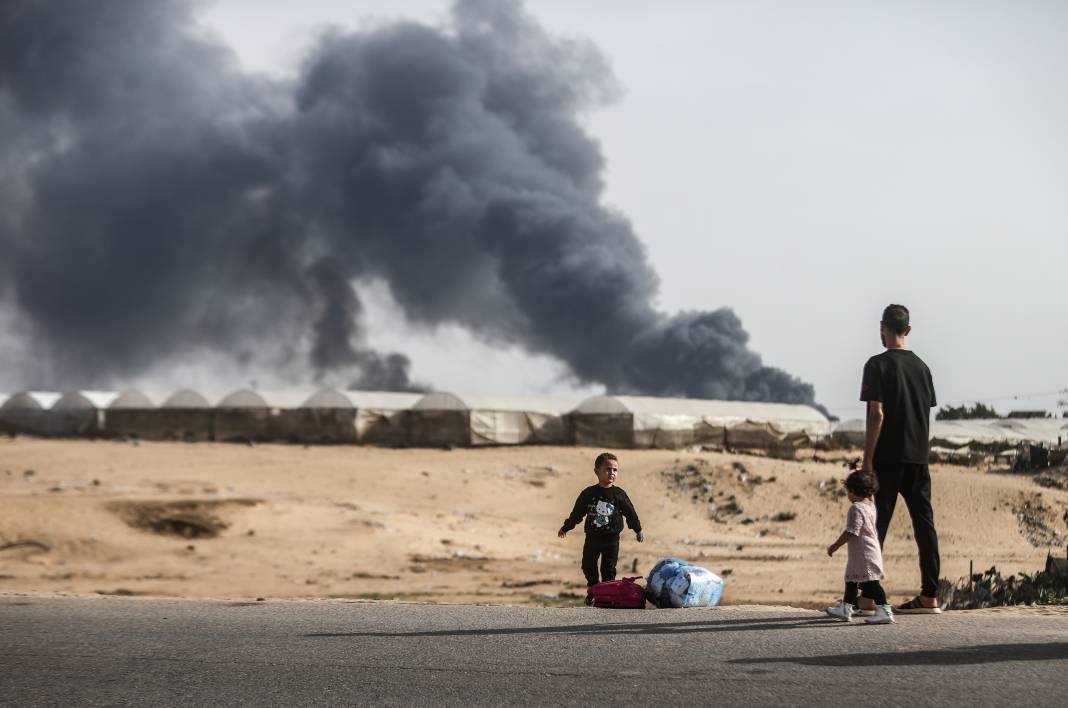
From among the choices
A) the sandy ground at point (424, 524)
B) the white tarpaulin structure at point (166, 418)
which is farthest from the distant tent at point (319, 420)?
the sandy ground at point (424, 524)

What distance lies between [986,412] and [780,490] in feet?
156

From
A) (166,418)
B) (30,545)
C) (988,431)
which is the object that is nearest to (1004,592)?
(30,545)

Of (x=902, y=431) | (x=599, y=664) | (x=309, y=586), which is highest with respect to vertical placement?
(x=902, y=431)

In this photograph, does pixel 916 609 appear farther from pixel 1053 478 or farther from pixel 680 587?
pixel 1053 478

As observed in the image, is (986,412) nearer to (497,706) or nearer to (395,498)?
(395,498)

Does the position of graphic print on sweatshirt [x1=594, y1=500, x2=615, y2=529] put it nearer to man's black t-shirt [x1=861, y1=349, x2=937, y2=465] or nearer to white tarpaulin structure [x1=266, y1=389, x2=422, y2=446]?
man's black t-shirt [x1=861, y1=349, x2=937, y2=465]

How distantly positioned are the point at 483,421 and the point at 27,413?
26.5m

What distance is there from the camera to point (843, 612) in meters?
Result: 8.10

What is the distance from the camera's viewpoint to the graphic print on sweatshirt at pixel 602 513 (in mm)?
9930

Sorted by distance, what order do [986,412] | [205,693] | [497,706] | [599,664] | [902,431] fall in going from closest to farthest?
1. [497,706]
2. [205,693]
3. [599,664]
4. [902,431]
5. [986,412]

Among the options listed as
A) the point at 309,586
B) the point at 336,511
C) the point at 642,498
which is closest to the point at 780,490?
the point at 642,498

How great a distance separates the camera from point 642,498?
32781mm

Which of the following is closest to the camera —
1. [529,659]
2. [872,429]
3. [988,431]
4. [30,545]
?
[529,659]

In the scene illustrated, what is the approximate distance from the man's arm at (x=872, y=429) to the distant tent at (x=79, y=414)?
5264cm
